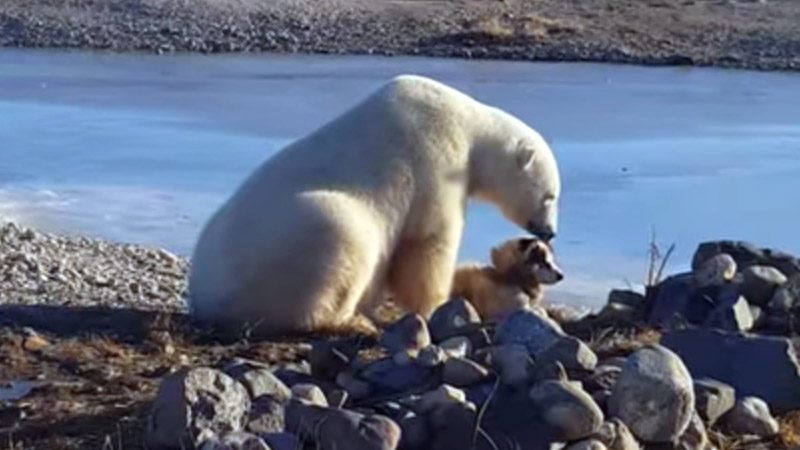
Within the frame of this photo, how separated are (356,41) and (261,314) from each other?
21.8 metres

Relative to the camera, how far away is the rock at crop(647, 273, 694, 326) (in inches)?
270

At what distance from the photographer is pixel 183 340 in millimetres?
6941

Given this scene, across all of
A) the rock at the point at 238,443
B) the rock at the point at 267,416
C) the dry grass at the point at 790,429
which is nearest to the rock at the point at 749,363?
the dry grass at the point at 790,429

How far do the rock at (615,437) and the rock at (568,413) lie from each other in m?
0.02

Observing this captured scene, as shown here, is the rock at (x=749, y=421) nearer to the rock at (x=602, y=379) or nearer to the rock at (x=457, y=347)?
the rock at (x=602, y=379)

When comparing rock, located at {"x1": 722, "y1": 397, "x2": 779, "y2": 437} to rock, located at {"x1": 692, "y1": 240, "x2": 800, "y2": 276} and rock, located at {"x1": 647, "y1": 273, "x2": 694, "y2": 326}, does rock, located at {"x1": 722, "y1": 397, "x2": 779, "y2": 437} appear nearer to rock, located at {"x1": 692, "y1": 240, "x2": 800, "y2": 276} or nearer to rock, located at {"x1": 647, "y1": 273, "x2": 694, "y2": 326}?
rock, located at {"x1": 647, "y1": 273, "x2": 694, "y2": 326}

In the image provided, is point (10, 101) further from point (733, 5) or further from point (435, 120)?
point (733, 5)

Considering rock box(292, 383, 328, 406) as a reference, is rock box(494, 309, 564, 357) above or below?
below

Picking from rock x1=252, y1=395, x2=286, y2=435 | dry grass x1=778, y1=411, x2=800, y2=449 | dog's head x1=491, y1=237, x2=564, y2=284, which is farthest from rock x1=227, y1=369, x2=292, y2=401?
dog's head x1=491, y1=237, x2=564, y2=284

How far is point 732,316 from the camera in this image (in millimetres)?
6527

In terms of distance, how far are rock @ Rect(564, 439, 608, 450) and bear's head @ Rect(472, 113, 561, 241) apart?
3.15m

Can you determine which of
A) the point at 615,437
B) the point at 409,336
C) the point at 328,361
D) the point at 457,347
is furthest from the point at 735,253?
the point at 615,437

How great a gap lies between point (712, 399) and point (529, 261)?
259cm

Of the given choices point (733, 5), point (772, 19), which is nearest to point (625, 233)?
point (772, 19)
